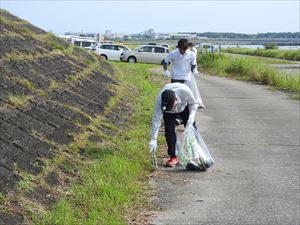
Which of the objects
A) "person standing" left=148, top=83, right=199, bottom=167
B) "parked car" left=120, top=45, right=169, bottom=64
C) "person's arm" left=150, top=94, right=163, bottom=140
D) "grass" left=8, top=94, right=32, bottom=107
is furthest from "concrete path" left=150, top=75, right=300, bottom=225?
"parked car" left=120, top=45, right=169, bottom=64

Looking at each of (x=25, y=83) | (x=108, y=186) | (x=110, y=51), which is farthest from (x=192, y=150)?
(x=110, y=51)

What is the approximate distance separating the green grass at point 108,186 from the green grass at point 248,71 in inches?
519

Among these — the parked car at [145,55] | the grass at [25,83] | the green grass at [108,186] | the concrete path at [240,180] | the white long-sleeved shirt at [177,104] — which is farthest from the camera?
the parked car at [145,55]

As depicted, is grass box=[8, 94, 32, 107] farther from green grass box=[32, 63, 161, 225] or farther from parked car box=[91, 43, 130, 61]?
parked car box=[91, 43, 130, 61]

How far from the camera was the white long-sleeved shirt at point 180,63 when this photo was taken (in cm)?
991

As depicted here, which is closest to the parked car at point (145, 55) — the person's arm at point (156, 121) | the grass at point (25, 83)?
the grass at point (25, 83)

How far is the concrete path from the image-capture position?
18.0 ft

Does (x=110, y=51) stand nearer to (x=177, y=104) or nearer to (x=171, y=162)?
Result: (x=171, y=162)

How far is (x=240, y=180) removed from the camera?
22.6 ft

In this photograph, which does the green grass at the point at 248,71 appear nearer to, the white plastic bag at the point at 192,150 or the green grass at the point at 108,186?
the white plastic bag at the point at 192,150

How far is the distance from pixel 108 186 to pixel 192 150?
181cm

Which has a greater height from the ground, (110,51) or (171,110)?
(171,110)

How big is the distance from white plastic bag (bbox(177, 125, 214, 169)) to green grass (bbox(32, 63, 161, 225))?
0.51 metres

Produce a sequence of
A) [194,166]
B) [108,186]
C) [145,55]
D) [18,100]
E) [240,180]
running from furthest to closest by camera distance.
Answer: [145,55] < [194,166] < [240,180] < [18,100] < [108,186]
